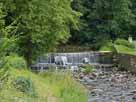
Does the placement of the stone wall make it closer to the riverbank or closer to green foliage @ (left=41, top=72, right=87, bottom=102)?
the riverbank

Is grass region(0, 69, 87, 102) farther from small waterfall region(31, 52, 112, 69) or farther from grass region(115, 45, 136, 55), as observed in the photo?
grass region(115, 45, 136, 55)

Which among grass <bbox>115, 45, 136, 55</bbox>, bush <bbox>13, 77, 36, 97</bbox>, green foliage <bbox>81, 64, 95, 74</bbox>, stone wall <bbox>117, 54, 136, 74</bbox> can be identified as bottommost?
green foliage <bbox>81, 64, 95, 74</bbox>

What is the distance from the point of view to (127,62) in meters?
31.0

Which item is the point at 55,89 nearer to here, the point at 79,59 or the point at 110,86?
the point at 110,86

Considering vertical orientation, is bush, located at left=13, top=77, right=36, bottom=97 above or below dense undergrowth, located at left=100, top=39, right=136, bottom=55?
above

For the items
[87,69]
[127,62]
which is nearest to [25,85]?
[87,69]

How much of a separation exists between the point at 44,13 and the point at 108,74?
582cm

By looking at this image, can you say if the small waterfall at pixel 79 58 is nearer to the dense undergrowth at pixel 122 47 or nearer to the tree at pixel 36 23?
the dense undergrowth at pixel 122 47

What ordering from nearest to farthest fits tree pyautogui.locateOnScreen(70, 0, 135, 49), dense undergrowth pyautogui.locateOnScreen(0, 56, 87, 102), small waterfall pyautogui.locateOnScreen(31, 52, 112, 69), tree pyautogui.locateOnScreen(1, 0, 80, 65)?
dense undergrowth pyautogui.locateOnScreen(0, 56, 87, 102) → tree pyautogui.locateOnScreen(1, 0, 80, 65) → small waterfall pyautogui.locateOnScreen(31, 52, 112, 69) → tree pyautogui.locateOnScreen(70, 0, 135, 49)

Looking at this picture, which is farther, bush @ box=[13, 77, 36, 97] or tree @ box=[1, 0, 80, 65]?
tree @ box=[1, 0, 80, 65]

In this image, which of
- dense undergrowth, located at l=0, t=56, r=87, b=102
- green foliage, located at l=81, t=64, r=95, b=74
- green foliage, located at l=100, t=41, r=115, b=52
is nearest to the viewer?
dense undergrowth, located at l=0, t=56, r=87, b=102

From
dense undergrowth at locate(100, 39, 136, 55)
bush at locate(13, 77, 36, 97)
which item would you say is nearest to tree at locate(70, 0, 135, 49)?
dense undergrowth at locate(100, 39, 136, 55)

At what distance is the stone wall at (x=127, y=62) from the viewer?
2964 cm

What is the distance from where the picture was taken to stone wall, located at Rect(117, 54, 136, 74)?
29641 mm
